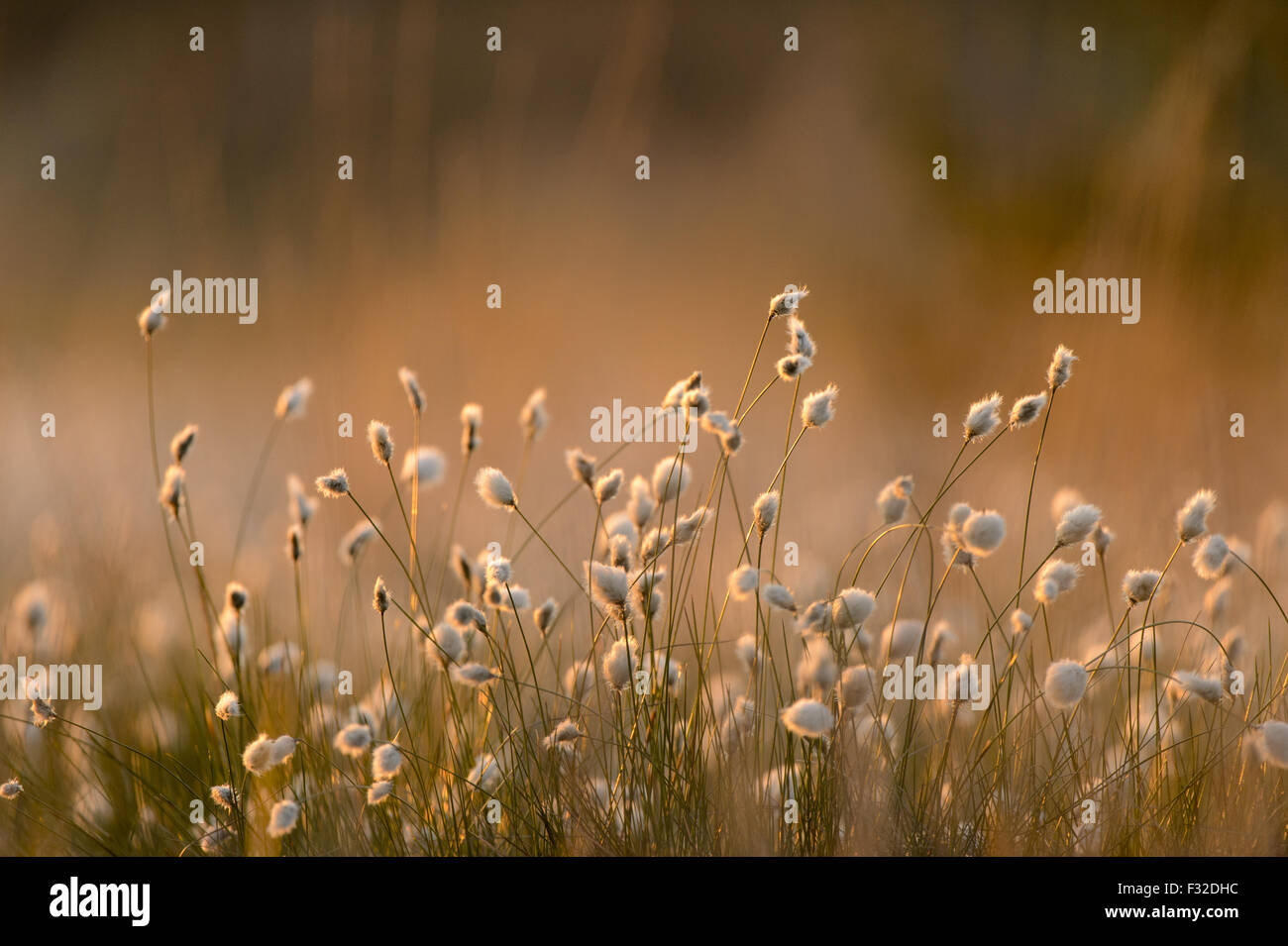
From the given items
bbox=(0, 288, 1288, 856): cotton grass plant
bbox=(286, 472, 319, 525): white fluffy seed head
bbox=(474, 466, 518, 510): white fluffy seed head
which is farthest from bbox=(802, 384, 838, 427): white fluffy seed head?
bbox=(286, 472, 319, 525): white fluffy seed head

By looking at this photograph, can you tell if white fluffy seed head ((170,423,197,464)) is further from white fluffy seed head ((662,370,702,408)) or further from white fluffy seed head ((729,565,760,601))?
white fluffy seed head ((729,565,760,601))

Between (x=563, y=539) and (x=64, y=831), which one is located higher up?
(x=563, y=539)

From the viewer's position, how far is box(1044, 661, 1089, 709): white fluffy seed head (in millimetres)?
1488

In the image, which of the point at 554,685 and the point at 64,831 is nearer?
the point at 64,831

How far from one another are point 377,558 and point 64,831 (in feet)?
3.70

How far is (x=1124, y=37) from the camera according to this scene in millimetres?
2201

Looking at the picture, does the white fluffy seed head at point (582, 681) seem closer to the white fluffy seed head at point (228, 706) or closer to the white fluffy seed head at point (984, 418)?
the white fluffy seed head at point (228, 706)

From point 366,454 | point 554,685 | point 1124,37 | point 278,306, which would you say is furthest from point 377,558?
point 1124,37

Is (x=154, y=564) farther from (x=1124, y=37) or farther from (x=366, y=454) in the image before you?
(x=1124, y=37)

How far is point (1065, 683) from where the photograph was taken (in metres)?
1.49

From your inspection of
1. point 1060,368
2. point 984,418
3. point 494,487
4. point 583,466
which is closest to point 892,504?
point 984,418

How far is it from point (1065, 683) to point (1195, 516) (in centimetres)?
42

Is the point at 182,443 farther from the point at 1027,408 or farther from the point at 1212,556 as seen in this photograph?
the point at 1212,556
